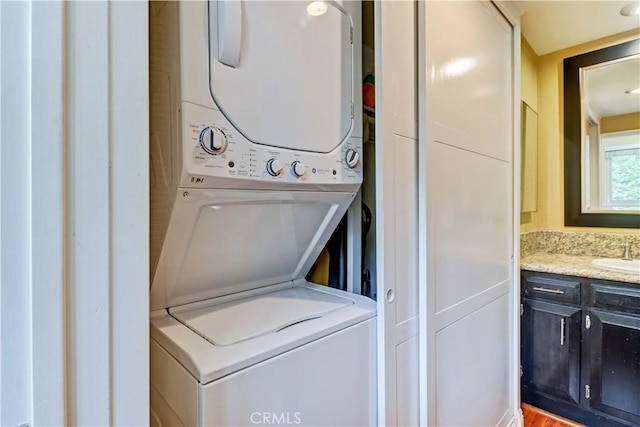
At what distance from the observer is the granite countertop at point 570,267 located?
72.2 inches

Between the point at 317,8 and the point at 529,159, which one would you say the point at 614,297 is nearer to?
the point at 529,159

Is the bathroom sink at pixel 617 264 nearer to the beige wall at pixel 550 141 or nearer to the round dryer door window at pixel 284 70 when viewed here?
the beige wall at pixel 550 141

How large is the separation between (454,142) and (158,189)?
119 centimetres

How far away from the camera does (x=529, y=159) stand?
2428mm

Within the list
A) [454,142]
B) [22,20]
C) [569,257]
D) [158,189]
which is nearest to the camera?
[22,20]

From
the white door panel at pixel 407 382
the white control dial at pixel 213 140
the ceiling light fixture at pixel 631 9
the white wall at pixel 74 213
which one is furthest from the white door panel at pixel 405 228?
the ceiling light fixture at pixel 631 9

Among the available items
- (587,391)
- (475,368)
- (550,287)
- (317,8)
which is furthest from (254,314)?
(587,391)

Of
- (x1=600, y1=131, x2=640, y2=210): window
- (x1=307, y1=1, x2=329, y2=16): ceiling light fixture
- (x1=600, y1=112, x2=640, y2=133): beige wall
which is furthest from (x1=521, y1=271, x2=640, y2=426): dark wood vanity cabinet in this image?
(x1=307, y1=1, x2=329, y2=16): ceiling light fixture

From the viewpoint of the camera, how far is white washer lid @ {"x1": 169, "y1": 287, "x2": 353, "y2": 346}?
2.99 feet

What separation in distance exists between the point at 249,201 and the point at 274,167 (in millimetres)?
147

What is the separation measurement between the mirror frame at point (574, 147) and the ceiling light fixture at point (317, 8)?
2337 mm

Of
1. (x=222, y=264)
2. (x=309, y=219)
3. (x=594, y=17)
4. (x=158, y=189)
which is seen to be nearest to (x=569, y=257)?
(x=594, y=17)

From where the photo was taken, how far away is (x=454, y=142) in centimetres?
143

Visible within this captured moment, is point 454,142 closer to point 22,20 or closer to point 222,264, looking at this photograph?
point 222,264
